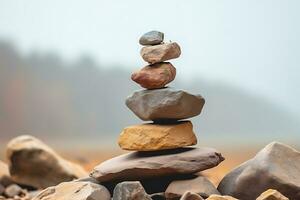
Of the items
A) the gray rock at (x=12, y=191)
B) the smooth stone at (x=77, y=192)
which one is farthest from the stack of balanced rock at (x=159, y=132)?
the gray rock at (x=12, y=191)

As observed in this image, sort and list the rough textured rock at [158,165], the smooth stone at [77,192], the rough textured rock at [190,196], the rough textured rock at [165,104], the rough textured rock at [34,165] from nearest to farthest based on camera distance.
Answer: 1. the rough textured rock at [190,196]
2. the smooth stone at [77,192]
3. the rough textured rock at [158,165]
4. the rough textured rock at [165,104]
5. the rough textured rock at [34,165]

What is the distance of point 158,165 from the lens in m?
4.59

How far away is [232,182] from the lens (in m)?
4.76

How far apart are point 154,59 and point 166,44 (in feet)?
0.53

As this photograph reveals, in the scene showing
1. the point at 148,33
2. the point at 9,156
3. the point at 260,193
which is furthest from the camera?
the point at 9,156

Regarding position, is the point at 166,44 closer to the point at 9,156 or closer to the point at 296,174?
the point at 296,174

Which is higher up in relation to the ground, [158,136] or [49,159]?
[158,136]

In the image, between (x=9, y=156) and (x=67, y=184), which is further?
(x=9, y=156)

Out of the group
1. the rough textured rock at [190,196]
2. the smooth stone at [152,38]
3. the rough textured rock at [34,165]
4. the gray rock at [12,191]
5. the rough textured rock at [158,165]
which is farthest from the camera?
the rough textured rock at [34,165]

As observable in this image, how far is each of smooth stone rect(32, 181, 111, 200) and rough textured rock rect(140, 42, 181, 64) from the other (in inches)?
45.1

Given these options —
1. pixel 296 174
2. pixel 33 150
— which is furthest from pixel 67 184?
pixel 33 150

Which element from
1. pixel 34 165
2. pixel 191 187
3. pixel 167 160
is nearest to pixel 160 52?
pixel 167 160

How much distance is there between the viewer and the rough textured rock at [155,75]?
188 inches

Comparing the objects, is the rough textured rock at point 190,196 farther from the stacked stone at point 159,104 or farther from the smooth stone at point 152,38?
the smooth stone at point 152,38
